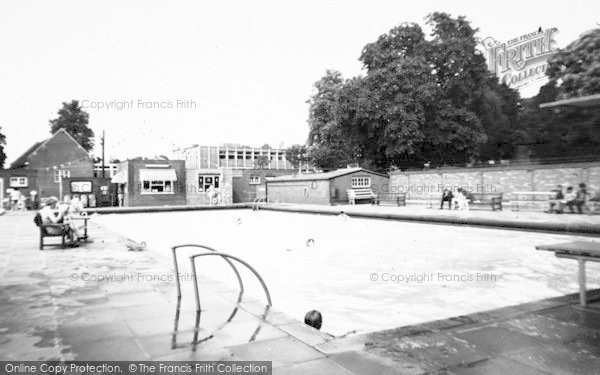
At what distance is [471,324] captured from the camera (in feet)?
13.5

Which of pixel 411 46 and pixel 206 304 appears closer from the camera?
pixel 206 304

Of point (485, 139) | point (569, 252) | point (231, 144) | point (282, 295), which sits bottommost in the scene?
point (282, 295)

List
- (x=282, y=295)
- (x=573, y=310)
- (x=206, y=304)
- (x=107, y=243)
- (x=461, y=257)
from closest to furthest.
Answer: (x=573, y=310) < (x=206, y=304) < (x=282, y=295) < (x=461, y=257) < (x=107, y=243)

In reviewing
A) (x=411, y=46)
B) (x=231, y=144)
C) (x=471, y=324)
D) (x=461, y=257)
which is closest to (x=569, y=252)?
(x=471, y=324)

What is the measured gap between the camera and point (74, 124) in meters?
59.1

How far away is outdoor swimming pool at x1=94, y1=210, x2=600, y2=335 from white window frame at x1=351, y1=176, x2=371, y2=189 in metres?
14.8

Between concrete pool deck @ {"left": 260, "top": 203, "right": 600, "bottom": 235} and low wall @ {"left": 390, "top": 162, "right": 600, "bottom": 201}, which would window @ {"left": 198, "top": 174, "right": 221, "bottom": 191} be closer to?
low wall @ {"left": 390, "top": 162, "right": 600, "bottom": 201}

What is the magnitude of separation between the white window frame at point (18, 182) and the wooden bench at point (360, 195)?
3172cm

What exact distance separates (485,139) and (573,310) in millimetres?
29323

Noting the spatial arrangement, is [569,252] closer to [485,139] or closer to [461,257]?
[461,257]

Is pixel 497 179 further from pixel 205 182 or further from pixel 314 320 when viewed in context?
pixel 205 182

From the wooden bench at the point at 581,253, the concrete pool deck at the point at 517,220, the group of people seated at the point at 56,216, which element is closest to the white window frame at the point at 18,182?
the concrete pool deck at the point at 517,220

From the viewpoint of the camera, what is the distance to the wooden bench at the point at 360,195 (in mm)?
29266

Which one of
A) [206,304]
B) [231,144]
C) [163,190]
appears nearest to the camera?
[206,304]
